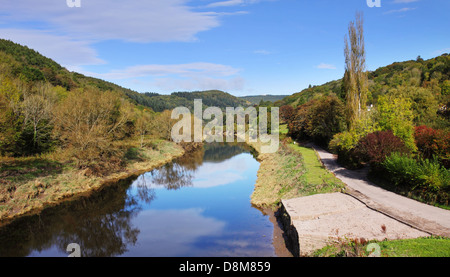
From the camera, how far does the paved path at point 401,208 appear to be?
29.6 ft

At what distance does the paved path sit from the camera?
901cm

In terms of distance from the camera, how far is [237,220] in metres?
15.7

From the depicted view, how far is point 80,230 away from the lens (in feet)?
48.3

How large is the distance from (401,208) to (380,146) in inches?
192

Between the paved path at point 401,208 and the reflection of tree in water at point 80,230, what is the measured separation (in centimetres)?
1146

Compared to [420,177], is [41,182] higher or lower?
lower

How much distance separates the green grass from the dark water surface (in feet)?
13.3

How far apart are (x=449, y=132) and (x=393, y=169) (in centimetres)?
345

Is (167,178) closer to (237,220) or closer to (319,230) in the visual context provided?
(237,220)

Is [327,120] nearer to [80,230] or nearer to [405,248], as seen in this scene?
[405,248]

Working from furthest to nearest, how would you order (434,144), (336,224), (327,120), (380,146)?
(327,120) → (380,146) → (434,144) → (336,224)

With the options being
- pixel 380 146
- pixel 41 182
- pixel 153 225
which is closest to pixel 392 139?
pixel 380 146
